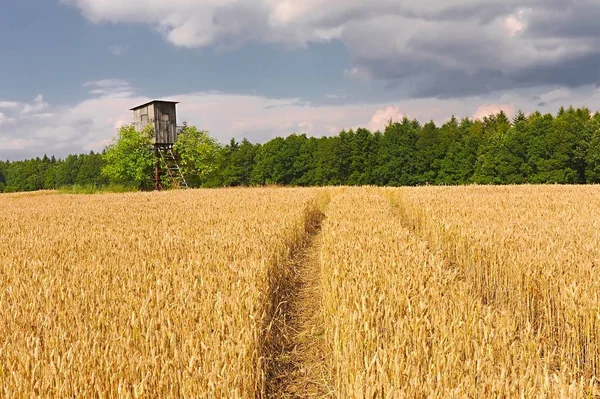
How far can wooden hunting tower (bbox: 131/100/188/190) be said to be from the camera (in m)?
43.1

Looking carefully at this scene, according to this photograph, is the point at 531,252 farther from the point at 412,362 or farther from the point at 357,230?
the point at 412,362

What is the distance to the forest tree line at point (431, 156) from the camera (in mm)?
47878

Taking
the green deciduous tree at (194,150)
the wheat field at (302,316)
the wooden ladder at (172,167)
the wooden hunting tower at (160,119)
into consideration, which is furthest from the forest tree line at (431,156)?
the wheat field at (302,316)

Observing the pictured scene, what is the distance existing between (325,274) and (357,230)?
2.52 meters

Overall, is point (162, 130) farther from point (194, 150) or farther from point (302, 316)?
point (302, 316)

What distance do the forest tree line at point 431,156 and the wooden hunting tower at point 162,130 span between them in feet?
11.6

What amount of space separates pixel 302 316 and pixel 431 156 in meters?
54.0

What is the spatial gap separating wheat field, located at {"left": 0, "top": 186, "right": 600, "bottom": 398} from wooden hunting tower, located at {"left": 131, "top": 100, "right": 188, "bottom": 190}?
36.6 metres

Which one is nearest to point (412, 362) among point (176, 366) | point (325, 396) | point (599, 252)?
point (325, 396)

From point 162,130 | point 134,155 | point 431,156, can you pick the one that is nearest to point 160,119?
point 162,130

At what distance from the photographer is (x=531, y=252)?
6012 millimetres

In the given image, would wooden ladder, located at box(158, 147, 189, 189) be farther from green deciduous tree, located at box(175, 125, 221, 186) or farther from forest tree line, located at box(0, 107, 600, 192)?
forest tree line, located at box(0, 107, 600, 192)

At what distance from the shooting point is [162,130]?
43.7 m

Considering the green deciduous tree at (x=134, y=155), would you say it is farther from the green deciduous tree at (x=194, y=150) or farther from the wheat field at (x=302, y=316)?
the wheat field at (x=302, y=316)
